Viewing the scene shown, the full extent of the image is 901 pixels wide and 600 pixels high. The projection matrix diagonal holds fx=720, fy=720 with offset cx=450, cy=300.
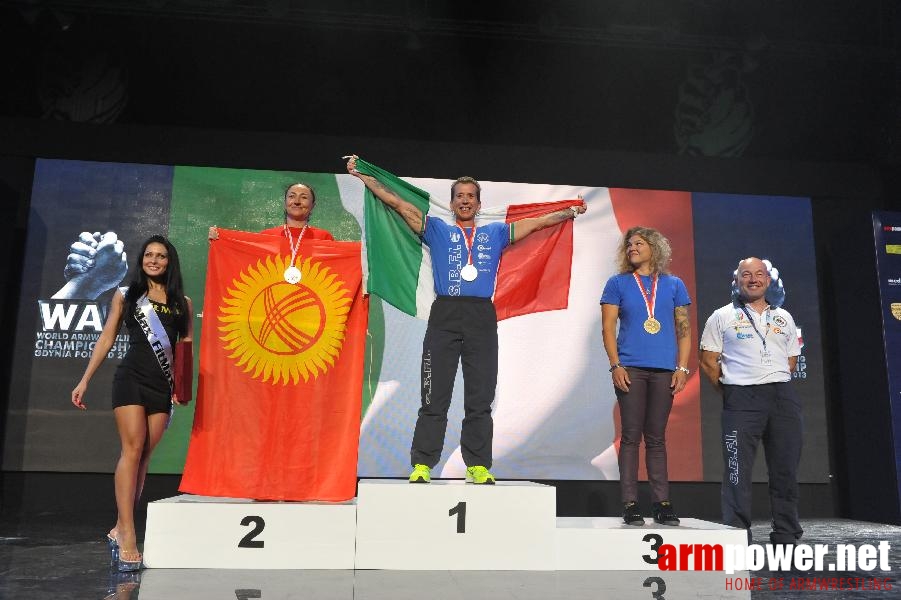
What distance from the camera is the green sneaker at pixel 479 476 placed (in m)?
3.03

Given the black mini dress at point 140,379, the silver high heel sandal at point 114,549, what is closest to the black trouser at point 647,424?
the black mini dress at point 140,379

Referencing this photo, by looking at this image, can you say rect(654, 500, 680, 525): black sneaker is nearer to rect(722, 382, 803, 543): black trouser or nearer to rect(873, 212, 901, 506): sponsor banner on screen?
rect(722, 382, 803, 543): black trouser

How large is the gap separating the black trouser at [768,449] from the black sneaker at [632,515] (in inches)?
26.0

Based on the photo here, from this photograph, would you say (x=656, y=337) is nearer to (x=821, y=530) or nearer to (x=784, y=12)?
(x=821, y=530)

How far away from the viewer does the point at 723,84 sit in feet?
18.0

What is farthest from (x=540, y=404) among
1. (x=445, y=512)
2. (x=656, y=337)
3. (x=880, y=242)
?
(x=880, y=242)

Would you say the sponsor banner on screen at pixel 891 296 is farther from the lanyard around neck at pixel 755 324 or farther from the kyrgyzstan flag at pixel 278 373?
the kyrgyzstan flag at pixel 278 373

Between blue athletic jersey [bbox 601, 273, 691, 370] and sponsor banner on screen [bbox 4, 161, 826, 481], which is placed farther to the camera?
sponsor banner on screen [bbox 4, 161, 826, 481]

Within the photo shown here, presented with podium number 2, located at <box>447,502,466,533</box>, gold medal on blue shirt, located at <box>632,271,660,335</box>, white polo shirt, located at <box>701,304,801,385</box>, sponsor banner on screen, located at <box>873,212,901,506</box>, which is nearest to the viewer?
podium number 2, located at <box>447,502,466,533</box>

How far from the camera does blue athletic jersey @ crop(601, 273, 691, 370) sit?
3.20 m

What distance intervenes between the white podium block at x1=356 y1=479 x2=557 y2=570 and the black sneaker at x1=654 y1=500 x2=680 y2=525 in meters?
0.52

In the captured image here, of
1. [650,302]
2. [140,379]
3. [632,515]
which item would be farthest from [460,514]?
[140,379]

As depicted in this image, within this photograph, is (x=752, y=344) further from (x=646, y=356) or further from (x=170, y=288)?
(x=170, y=288)

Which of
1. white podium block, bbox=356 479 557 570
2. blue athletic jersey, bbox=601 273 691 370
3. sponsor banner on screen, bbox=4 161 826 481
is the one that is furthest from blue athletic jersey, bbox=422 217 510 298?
sponsor banner on screen, bbox=4 161 826 481
